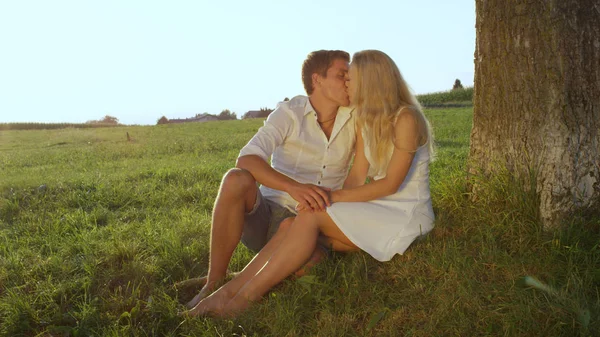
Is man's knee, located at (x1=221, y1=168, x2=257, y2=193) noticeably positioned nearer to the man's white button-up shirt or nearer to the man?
the man

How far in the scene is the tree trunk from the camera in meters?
4.11

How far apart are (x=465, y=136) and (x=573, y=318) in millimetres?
11299

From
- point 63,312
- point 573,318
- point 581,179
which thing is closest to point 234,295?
point 63,312

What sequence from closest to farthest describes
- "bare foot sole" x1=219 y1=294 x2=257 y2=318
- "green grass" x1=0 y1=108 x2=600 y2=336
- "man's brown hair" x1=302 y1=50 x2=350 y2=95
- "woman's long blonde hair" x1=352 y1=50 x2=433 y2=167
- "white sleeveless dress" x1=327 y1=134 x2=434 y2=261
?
1. "green grass" x1=0 y1=108 x2=600 y2=336
2. "bare foot sole" x1=219 y1=294 x2=257 y2=318
3. "white sleeveless dress" x1=327 y1=134 x2=434 y2=261
4. "woman's long blonde hair" x1=352 y1=50 x2=433 y2=167
5. "man's brown hair" x1=302 y1=50 x2=350 y2=95

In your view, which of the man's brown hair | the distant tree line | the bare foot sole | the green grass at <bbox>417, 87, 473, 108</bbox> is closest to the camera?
the bare foot sole

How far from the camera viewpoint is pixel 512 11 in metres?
4.30

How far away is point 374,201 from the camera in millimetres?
4215

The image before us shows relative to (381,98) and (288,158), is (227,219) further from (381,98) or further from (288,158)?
(381,98)

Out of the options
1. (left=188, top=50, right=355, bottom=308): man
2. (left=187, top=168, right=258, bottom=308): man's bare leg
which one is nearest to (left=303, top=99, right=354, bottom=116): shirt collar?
(left=188, top=50, right=355, bottom=308): man

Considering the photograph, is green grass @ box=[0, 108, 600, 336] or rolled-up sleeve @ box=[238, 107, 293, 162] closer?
green grass @ box=[0, 108, 600, 336]

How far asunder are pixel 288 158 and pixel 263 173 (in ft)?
1.89

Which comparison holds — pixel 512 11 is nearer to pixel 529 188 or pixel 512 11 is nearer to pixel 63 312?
pixel 529 188

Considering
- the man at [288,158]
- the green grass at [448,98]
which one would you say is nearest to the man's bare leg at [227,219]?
the man at [288,158]

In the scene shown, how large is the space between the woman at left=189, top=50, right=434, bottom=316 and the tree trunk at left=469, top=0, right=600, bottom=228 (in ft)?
2.17
